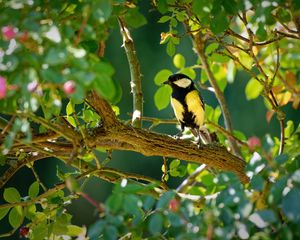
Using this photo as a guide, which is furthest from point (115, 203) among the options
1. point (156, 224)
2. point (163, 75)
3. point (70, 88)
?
point (163, 75)

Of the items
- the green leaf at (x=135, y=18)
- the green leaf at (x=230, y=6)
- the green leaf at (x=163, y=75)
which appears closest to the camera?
the green leaf at (x=135, y=18)

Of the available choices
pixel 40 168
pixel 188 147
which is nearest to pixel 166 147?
pixel 188 147

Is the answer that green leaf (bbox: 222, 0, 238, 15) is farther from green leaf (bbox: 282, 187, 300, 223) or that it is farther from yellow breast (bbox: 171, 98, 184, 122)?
yellow breast (bbox: 171, 98, 184, 122)

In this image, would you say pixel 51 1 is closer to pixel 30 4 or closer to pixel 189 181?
pixel 30 4

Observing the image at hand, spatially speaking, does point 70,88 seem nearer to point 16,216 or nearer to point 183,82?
point 16,216

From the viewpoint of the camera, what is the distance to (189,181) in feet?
6.74

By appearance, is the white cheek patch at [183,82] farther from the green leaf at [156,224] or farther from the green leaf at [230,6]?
the green leaf at [156,224]

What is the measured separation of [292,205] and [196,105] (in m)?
1.61

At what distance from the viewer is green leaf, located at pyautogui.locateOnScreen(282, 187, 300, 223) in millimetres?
1004

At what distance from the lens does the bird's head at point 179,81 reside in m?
2.33

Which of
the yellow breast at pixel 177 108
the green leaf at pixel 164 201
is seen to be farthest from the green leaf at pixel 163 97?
the green leaf at pixel 164 201

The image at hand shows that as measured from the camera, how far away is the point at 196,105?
2.64 m

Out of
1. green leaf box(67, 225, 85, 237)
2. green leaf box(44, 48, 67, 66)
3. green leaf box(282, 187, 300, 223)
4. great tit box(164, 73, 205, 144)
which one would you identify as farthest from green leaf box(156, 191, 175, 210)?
great tit box(164, 73, 205, 144)

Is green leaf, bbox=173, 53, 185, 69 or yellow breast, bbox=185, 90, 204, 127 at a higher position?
green leaf, bbox=173, 53, 185, 69
